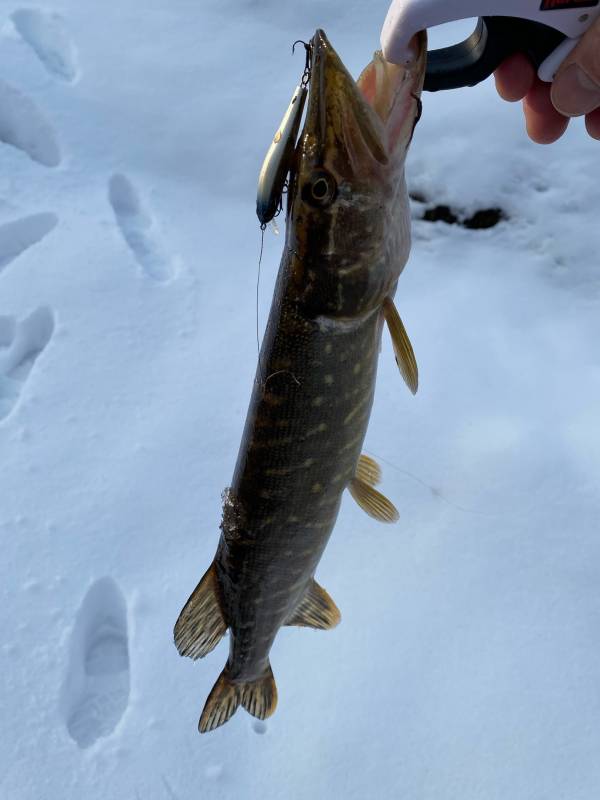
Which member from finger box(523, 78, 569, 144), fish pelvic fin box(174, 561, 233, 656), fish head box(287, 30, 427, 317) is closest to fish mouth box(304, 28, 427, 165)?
fish head box(287, 30, 427, 317)

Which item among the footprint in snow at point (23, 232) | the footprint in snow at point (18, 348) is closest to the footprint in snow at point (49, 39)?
the footprint in snow at point (23, 232)

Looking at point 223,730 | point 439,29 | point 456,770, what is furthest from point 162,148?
point 456,770

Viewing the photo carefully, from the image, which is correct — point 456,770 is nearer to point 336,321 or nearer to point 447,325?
point 336,321

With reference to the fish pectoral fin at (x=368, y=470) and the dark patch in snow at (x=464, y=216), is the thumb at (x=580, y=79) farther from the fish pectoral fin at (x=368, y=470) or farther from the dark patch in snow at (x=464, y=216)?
the dark patch in snow at (x=464, y=216)

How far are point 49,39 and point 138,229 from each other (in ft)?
4.29

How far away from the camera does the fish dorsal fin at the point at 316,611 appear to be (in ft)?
4.73

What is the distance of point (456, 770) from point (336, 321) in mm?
1086

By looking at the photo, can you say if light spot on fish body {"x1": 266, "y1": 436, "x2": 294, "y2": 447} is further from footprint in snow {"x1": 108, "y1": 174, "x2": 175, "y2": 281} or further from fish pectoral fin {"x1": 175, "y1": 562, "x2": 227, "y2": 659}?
footprint in snow {"x1": 108, "y1": 174, "x2": 175, "y2": 281}

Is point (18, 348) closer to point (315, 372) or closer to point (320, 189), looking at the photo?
point (315, 372)

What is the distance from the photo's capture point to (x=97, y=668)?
1.80 metres

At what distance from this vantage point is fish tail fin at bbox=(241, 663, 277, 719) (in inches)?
56.0

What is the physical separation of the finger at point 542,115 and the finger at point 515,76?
4 cm

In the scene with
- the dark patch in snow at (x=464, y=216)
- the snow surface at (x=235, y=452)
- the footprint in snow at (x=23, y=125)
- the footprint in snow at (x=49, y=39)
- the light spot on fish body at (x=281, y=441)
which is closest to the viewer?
the light spot on fish body at (x=281, y=441)

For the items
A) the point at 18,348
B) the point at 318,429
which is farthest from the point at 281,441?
the point at 18,348
